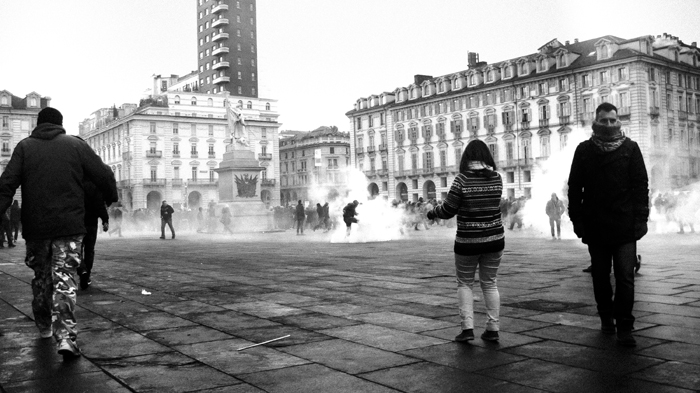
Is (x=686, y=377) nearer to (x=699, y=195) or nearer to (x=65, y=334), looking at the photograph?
(x=65, y=334)

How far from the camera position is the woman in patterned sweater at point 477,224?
571cm

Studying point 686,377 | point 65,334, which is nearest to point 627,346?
point 686,377

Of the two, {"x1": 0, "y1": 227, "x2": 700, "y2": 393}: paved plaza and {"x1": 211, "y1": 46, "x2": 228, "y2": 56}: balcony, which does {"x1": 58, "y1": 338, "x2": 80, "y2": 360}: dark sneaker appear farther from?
{"x1": 211, "y1": 46, "x2": 228, "y2": 56}: balcony

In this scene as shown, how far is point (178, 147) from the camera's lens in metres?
92.5

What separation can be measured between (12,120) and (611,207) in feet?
313

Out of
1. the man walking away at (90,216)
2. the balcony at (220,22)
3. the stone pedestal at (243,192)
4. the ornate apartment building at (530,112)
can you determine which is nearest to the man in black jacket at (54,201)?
the man walking away at (90,216)

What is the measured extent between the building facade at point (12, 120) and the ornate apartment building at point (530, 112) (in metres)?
42.2

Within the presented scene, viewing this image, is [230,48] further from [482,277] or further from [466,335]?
[466,335]

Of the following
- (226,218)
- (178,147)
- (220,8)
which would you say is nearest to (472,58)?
(178,147)

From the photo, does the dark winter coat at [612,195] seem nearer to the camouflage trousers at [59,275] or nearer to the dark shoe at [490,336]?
the dark shoe at [490,336]

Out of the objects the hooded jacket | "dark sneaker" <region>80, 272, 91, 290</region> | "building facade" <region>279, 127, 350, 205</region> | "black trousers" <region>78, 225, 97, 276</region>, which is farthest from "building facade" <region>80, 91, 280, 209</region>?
the hooded jacket

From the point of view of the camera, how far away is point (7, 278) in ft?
38.9

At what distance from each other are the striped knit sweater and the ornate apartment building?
42.7 metres

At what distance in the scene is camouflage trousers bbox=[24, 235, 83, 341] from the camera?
5.36 metres
